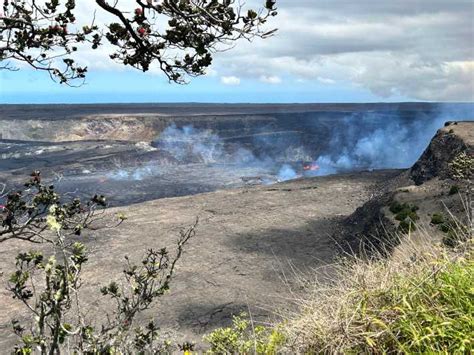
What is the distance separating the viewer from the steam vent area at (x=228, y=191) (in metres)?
14.2

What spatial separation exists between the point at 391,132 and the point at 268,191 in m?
41.7

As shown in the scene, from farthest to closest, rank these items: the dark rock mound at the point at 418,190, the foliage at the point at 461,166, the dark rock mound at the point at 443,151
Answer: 1. the dark rock mound at the point at 443,151
2. the dark rock mound at the point at 418,190
3. the foliage at the point at 461,166

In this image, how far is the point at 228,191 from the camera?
97.2 ft

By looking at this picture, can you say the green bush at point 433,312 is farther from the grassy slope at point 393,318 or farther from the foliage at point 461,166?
the foliage at point 461,166

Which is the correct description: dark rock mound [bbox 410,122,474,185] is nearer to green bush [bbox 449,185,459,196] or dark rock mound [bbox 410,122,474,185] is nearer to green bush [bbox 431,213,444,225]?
green bush [bbox 449,185,459,196]

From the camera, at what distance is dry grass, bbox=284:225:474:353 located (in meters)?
4.16

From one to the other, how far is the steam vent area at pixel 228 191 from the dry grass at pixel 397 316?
0.98 meters

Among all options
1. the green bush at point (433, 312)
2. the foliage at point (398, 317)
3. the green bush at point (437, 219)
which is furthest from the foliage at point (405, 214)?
the green bush at point (433, 312)

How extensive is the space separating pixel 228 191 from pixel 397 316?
2522 cm

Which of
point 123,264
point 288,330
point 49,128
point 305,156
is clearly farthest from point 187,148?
point 288,330

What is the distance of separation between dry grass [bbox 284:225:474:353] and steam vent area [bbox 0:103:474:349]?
977 millimetres

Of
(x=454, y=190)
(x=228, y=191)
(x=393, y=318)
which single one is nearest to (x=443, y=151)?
(x=454, y=190)

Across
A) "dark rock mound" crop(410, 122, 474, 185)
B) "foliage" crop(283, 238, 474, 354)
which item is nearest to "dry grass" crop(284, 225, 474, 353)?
"foliage" crop(283, 238, 474, 354)

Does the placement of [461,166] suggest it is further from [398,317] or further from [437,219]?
[437,219]
